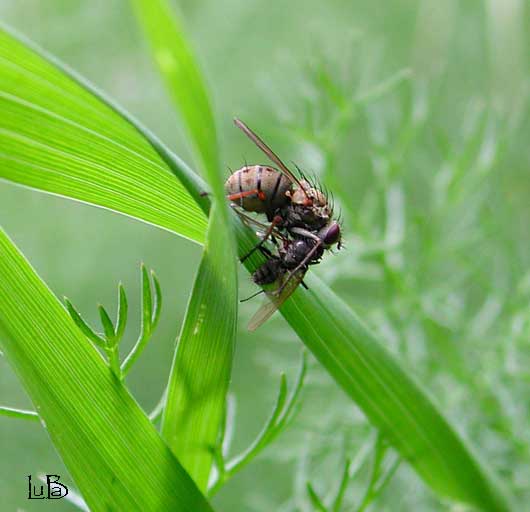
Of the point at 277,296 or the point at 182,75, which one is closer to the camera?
the point at 182,75

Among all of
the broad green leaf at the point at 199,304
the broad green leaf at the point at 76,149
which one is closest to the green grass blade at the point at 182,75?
the broad green leaf at the point at 199,304

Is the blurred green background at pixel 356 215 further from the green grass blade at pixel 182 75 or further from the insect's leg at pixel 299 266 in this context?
the green grass blade at pixel 182 75

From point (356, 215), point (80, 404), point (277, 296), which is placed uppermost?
point (356, 215)

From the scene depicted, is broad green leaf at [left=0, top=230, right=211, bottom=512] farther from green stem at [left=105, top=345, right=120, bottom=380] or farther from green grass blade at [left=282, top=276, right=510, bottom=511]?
green grass blade at [left=282, top=276, right=510, bottom=511]

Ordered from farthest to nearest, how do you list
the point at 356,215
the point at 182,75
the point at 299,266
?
the point at 356,215 < the point at 299,266 < the point at 182,75

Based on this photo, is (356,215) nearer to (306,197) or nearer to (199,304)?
(306,197)

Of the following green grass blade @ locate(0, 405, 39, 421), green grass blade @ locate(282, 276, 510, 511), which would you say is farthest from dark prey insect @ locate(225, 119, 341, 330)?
Result: green grass blade @ locate(0, 405, 39, 421)

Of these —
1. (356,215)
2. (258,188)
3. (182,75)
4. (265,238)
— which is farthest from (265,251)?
(356,215)
